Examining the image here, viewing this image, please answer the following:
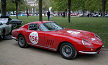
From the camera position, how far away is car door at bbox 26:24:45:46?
18.9ft

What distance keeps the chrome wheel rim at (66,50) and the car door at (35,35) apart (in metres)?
1.09

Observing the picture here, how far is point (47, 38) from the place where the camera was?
5512 mm

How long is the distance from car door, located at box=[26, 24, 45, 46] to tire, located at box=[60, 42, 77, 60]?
107 cm

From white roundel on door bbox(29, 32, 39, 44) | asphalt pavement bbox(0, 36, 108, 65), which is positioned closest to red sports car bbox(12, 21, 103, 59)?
white roundel on door bbox(29, 32, 39, 44)

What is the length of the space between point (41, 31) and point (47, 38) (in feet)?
1.73

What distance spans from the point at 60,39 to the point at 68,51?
0.55m

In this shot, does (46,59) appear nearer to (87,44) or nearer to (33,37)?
(33,37)

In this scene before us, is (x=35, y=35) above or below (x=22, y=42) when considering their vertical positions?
above

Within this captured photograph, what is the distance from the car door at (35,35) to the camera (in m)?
5.77

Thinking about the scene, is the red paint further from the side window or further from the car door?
→ the side window

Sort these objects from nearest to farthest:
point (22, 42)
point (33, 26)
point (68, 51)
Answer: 1. point (68, 51)
2. point (33, 26)
3. point (22, 42)

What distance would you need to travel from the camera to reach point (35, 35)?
5977 mm

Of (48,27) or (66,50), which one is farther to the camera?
(48,27)

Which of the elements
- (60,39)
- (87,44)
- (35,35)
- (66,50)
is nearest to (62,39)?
(60,39)
